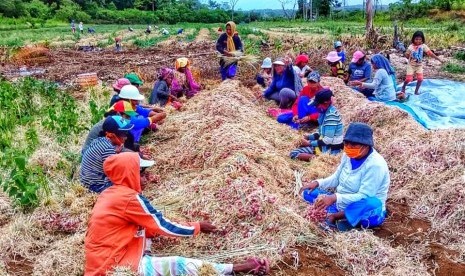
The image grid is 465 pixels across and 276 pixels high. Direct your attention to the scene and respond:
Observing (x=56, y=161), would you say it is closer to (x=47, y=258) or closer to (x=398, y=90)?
(x=47, y=258)

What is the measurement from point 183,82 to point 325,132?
13.0 feet

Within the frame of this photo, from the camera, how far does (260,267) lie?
331cm

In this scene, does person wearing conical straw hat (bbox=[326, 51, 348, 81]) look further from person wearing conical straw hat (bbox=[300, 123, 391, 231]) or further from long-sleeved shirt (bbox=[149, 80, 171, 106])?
person wearing conical straw hat (bbox=[300, 123, 391, 231])

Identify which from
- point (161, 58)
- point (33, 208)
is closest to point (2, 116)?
point (33, 208)

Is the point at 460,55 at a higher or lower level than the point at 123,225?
lower

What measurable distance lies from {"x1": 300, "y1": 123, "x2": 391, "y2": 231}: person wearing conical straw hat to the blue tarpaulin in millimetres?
3107

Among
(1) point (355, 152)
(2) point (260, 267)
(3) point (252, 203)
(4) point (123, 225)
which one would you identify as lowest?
(2) point (260, 267)

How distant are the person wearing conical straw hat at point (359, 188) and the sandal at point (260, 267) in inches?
30.8

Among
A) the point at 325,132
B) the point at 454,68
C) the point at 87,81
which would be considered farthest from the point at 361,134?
the point at 454,68

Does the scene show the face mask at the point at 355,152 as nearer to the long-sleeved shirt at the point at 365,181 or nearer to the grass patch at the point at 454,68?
the long-sleeved shirt at the point at 365,181

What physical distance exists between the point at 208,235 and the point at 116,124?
1.26 metres

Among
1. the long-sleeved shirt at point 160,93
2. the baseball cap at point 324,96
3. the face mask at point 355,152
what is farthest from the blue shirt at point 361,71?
the face mask at point 355,152

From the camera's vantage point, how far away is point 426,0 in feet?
118

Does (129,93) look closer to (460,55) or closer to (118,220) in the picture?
(118,220)
